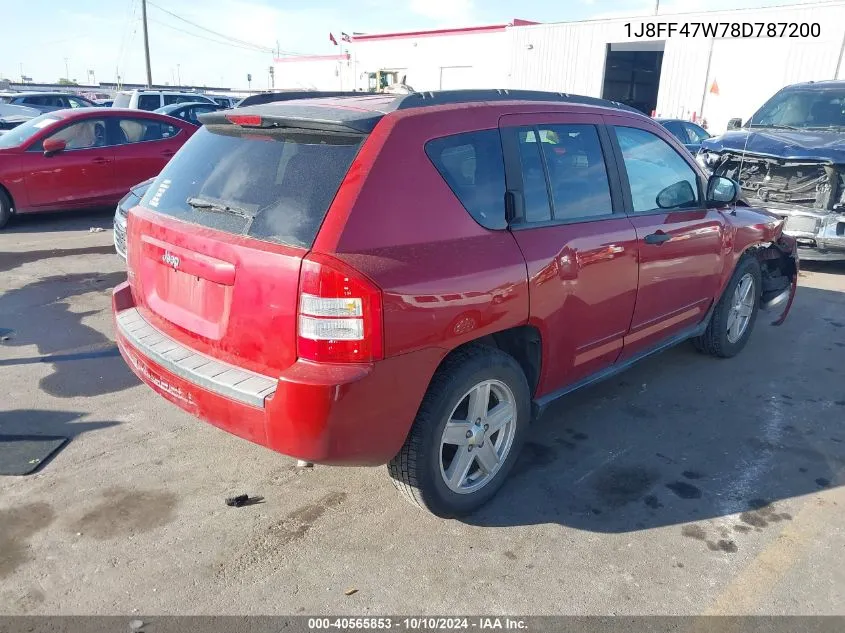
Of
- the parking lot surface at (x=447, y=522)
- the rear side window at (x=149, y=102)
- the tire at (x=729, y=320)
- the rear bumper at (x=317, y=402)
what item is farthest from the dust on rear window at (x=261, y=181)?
the rear side window at (x=149, y=102)

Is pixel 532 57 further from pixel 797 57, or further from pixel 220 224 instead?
pixel 220 224

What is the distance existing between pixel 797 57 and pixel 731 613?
73.7ft

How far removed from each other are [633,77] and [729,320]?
105 feet

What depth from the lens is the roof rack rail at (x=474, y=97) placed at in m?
2.96

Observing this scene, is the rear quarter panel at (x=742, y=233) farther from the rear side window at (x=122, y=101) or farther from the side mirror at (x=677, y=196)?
the rear side window at (x=122, y=101)

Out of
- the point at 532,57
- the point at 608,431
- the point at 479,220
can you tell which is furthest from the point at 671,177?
the point at 532,57

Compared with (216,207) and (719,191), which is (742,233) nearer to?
(719,191)

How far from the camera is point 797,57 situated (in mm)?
20312

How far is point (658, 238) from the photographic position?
3.92 metres

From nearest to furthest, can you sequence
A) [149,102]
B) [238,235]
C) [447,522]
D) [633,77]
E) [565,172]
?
[238,235], [447,522], [565,172], [149,102], [633,77]

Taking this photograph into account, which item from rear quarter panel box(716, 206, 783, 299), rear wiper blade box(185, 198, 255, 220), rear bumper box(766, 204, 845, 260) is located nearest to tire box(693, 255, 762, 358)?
rear quarter panel box(716, 206, 783, 299)

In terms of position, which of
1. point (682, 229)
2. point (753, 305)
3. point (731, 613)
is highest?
point (682, 229)

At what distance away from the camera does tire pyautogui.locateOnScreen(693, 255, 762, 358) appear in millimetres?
5000

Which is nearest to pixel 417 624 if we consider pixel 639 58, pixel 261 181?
pixel 261 181
